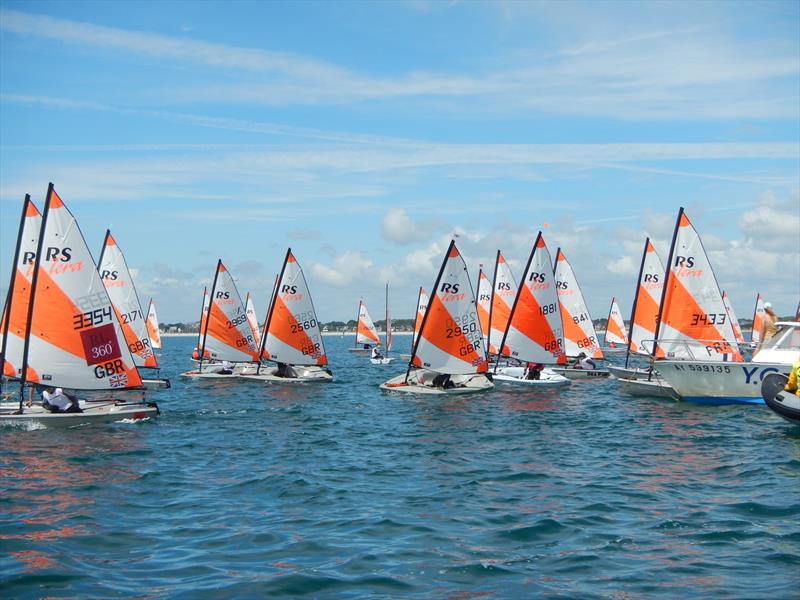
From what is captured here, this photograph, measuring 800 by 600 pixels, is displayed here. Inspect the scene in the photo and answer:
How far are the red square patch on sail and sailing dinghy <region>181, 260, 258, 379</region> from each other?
62.7 ft

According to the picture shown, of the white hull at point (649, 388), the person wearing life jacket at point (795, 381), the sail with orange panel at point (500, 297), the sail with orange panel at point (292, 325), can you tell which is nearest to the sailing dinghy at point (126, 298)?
the sail with orange panel at point (292, 325)

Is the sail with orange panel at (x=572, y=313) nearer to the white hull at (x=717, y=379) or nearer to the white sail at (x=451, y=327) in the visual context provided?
the white sail at (x=451, y=327)

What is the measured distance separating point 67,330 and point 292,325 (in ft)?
57.5

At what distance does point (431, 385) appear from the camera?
1371 inches

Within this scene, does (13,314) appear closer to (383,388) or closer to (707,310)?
(383,388)

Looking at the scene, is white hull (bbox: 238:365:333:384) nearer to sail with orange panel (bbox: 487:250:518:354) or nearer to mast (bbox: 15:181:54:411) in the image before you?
sail with orange panel (bbox: 487:250:518:354)

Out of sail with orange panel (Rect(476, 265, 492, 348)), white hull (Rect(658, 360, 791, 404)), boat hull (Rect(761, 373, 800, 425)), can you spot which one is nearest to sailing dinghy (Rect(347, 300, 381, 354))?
sail with orange panel (Rect(476, 265, 492, 348))

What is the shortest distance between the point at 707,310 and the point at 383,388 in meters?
14.0

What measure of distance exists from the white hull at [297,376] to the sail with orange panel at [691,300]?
17110 mm

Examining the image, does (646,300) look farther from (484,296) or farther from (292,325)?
(292,325)

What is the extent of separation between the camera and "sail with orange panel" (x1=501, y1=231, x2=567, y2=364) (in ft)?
127

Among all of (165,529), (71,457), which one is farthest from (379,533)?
(71,457)

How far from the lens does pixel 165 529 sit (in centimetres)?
1262

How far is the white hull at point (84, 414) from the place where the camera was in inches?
902
